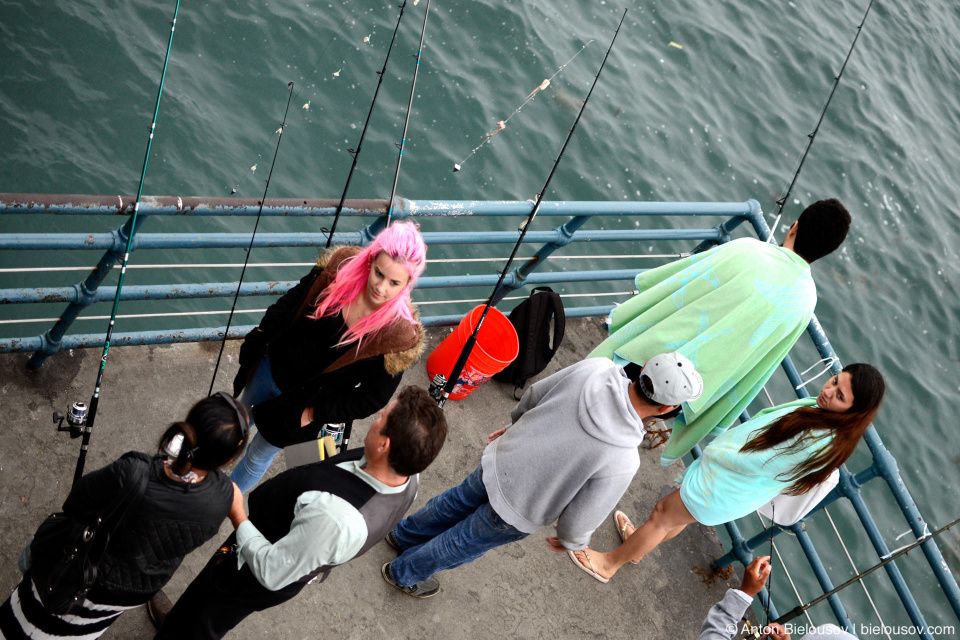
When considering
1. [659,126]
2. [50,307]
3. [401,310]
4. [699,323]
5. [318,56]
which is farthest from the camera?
[659,126]

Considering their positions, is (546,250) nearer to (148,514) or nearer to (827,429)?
(827,429)

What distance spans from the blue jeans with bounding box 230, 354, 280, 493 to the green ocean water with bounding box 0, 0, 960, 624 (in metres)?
2.75

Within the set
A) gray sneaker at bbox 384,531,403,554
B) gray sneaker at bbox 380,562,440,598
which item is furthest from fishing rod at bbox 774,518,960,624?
gray sneaker at bbox 384,531,403,554

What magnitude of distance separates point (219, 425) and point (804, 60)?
11.3 meters

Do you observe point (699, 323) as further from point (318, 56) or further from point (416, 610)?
point (318, 56)

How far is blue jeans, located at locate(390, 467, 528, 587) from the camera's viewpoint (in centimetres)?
348

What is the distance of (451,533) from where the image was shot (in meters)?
3.56

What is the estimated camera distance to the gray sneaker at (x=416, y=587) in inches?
151

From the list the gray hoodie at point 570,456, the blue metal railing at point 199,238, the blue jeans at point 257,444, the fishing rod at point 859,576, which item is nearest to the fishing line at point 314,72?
the blue metal railing at point 199,238

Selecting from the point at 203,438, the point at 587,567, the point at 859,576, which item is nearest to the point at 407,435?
the point at 203,438

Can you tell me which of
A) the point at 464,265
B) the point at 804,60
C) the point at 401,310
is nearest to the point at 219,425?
the point at 401,310

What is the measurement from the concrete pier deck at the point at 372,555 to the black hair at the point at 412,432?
4.71 feet

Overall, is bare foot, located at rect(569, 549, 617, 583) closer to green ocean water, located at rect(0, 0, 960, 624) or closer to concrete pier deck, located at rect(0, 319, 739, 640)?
concrete pier deck, located at rect(0, 319, 739, 640)

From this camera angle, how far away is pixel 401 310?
10.5 feet
